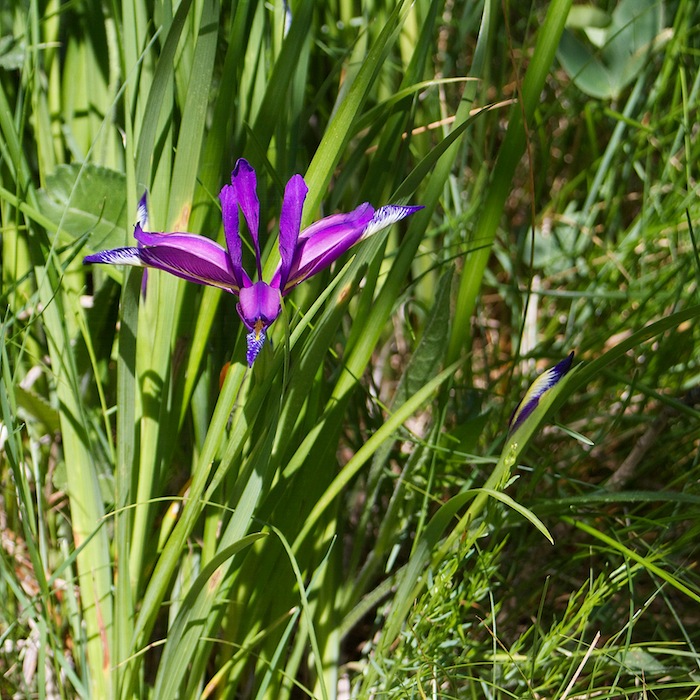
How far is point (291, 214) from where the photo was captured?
23.6 inches

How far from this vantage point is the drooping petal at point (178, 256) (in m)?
0.62

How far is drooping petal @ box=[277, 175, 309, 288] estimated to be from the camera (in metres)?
0.60

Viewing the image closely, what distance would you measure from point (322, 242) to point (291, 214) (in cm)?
5

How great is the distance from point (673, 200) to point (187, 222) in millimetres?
892

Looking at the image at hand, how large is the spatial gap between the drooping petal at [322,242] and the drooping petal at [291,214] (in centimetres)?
3

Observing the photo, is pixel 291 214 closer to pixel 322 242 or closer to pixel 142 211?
pixel 322 242

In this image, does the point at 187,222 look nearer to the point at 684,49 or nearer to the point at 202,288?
the point at 202,288

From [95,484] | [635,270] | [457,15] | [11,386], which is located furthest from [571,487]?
[457,15]

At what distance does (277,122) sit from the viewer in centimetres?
84

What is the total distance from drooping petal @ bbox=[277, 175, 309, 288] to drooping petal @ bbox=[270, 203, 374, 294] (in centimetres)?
3

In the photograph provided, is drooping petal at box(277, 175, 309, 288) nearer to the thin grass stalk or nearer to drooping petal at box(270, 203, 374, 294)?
drooping petal at box(270, 203, 374, 294)

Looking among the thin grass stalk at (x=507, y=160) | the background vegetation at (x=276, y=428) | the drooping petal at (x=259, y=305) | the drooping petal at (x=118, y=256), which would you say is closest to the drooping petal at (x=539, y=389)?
the background vegetation at (x=276, y=428)

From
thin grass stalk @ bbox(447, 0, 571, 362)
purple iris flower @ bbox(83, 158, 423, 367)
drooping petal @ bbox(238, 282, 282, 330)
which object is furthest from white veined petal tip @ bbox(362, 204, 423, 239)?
thin grass stalk @ bbox(447, 0, 571, 362)

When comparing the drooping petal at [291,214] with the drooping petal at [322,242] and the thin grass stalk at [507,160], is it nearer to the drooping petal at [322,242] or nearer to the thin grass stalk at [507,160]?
the drooping petal at [322,242]
